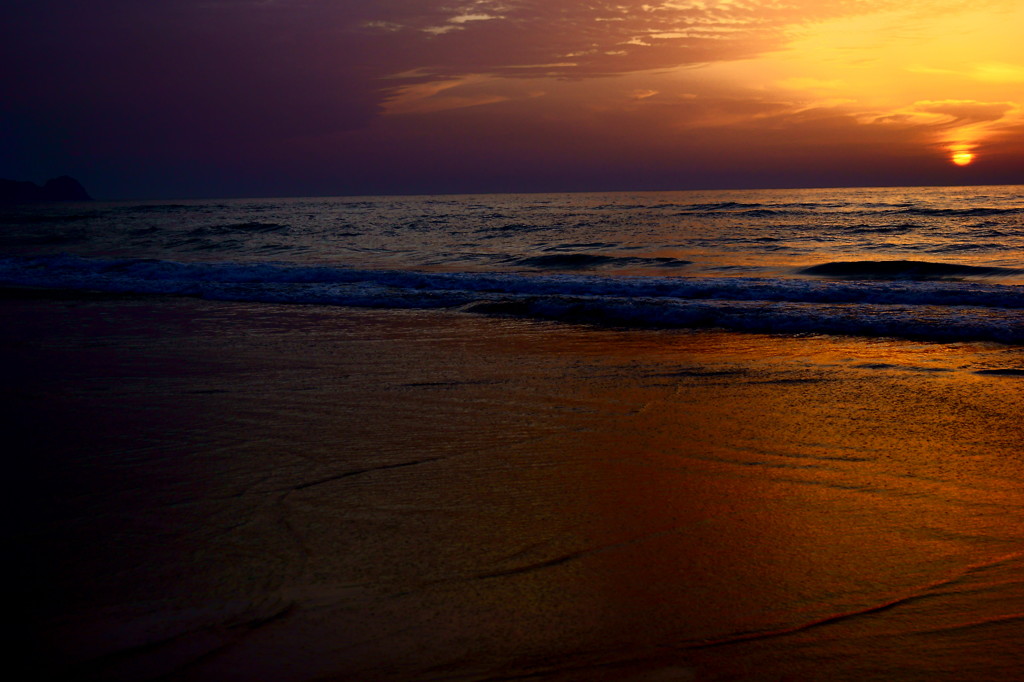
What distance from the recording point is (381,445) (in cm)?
453

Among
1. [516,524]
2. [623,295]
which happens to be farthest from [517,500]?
[623,295]

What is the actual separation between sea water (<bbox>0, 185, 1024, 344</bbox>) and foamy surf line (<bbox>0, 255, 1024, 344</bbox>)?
0.14 ft

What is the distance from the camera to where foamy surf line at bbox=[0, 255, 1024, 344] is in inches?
380

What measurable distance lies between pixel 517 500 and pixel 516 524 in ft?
0.96

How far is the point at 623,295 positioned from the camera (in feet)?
45.1

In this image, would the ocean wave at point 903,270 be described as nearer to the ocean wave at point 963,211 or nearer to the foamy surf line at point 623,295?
the foamy surf line at point 623,295

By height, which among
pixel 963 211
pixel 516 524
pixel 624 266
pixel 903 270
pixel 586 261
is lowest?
pixel 516 524

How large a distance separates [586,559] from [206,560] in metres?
1.61

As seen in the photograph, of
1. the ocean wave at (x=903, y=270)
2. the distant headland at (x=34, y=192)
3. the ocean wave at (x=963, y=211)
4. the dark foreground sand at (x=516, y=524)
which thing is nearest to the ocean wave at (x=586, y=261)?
the ocean wave at (x=903, y=270)

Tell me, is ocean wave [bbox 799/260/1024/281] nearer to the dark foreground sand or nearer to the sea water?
the sea water

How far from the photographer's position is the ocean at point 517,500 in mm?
2404

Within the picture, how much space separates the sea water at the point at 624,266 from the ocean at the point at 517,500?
3.41 ft

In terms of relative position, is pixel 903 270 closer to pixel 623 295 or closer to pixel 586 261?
pixel 586 261

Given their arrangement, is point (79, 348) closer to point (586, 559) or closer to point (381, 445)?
point (381, 445)
